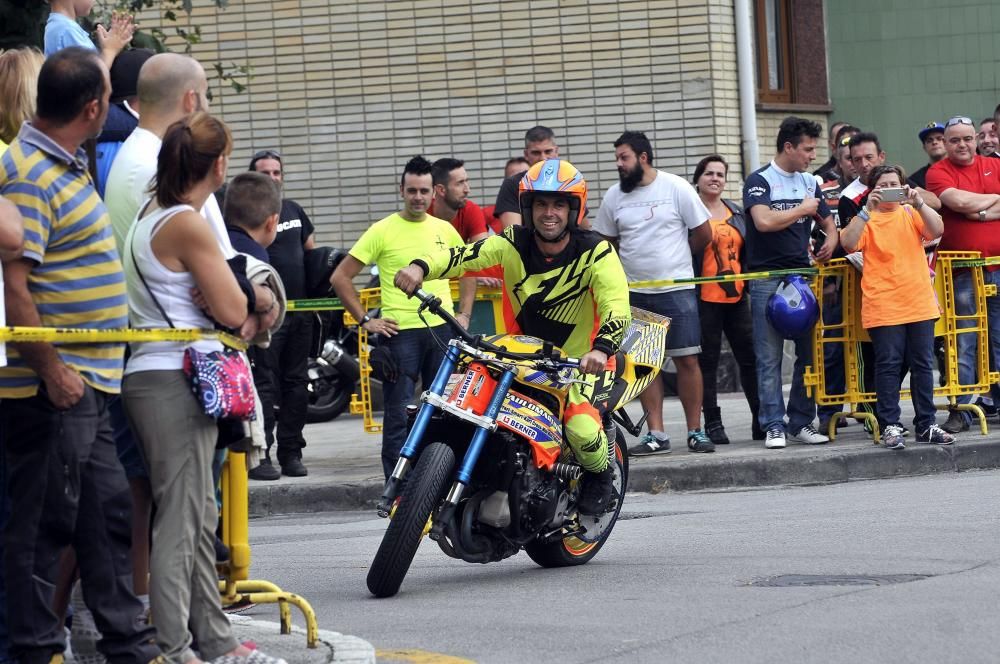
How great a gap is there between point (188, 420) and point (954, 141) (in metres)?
8.28

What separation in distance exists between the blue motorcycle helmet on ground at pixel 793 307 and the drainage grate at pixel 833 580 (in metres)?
4.54

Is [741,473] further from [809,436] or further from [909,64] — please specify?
[909,64]

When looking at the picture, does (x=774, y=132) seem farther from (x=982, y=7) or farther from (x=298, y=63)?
(x=298, y=63)

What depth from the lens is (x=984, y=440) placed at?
464 inches

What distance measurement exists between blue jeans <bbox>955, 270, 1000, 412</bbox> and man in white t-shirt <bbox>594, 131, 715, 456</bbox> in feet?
6.23

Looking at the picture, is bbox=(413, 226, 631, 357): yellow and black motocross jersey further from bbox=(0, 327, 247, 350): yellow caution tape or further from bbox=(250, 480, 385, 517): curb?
bbox=(250, 480, 385, 517): curb

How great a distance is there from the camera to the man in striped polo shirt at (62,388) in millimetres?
5379

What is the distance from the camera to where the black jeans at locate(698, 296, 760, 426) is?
12703 millimetres

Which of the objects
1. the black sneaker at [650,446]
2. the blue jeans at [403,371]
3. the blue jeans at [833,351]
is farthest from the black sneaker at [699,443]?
the blue jeans at [403,371]

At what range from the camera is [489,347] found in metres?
7.79

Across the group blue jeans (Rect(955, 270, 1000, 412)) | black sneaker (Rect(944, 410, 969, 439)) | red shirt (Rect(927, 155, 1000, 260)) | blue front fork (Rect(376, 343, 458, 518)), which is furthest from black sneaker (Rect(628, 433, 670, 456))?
blue front fork (Rect(376, 343, 458, 518))

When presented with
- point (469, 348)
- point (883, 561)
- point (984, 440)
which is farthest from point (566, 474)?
point (984, 440)

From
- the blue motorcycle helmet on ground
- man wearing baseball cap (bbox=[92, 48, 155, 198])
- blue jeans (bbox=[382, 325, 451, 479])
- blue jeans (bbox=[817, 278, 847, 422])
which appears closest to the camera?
man wearing baseball cap (bbox=[92, 48, 155, 198])

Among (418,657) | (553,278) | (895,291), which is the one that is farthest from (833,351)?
(418,657)
